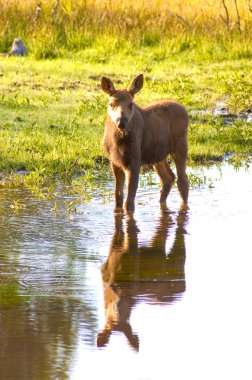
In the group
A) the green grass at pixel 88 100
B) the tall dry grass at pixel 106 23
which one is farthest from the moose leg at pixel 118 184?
the tall dry grass at pixel 106 23

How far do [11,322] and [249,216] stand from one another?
3.98 meters

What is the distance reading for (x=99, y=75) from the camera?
1883cm

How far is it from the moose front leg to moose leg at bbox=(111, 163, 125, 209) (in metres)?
0.19

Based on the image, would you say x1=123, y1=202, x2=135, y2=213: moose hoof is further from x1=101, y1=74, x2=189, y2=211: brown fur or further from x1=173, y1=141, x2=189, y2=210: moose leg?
x1=173, y1=141, x2=189, y2=210: moose leg

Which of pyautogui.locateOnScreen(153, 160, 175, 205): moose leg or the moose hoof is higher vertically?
pyautogui.locateOnScreen(153, 160, 175, 205): moose leg

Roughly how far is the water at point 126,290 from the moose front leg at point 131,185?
0.42 ft

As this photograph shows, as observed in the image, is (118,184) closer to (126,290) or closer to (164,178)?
(164,178)

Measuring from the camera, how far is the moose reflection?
6777 mm

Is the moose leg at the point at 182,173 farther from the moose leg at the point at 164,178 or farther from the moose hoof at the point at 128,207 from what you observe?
the moose hoof at the point at 128,207

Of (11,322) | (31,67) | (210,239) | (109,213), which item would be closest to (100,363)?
(11,322)

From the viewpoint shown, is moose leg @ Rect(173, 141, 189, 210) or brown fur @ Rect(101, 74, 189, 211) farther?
moose leg @ Rect(173, 141, 189, 210)

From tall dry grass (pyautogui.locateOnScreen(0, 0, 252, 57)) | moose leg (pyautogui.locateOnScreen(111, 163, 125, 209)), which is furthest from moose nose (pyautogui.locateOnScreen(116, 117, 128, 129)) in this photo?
tall dry grass (pyautogui.locateOnScreen(0, 0, 252, 57))

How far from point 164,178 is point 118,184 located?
0.81 meters

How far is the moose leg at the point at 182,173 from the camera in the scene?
10.8 metres
